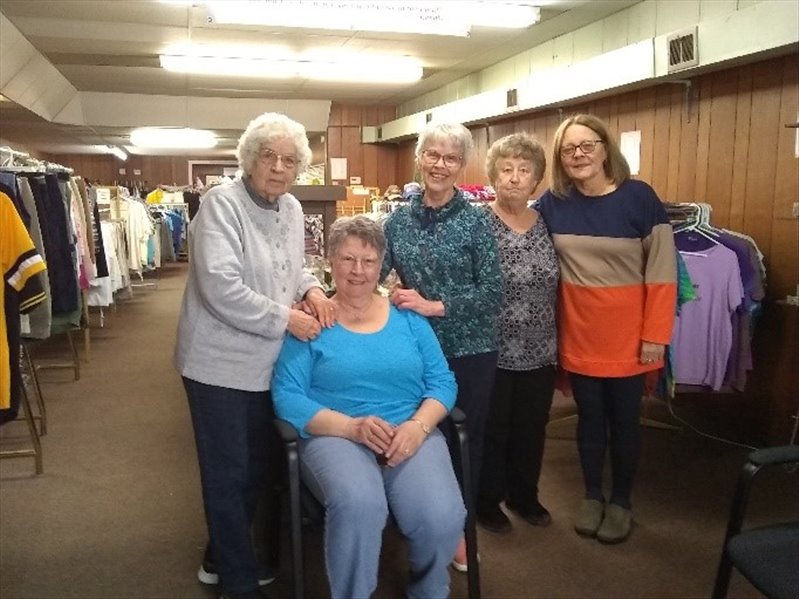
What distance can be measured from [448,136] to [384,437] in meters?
0.90

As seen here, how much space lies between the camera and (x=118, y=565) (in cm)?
240

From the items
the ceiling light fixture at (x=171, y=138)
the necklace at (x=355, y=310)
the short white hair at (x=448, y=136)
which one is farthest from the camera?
the ceiling light fixture at (x=171, y=138)

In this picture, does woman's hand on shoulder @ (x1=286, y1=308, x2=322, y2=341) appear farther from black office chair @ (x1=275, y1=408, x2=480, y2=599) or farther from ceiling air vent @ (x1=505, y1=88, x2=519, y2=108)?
ceiling air vent @ (x1=505, y1=88, x2=519, y2=108)

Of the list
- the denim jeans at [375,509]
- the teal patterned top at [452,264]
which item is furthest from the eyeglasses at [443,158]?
the denim jeans at [375,509]

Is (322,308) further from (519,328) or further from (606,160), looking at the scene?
(606,160)

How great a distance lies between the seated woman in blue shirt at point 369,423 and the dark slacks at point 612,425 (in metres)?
0.66

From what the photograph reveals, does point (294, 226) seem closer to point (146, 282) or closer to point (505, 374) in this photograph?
point (505, 374)

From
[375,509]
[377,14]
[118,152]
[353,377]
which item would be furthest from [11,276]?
[118,152]

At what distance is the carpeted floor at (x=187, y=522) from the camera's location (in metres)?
2.27

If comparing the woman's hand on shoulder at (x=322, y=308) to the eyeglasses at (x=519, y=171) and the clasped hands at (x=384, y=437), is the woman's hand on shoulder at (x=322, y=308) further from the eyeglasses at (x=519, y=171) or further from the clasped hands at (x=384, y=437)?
the eyeglasses at (x=519, y=171)

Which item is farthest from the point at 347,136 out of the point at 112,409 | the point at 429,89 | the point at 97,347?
the point at 112,409

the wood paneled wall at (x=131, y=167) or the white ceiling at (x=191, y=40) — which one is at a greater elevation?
the white ceiling at (x=191, y=40)

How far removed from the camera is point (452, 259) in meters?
2.19

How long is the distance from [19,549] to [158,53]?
4.91 meters
